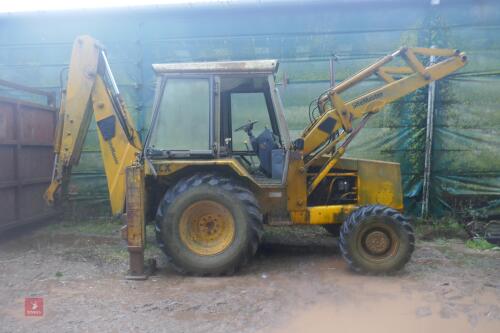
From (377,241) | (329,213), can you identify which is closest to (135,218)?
(329,213)

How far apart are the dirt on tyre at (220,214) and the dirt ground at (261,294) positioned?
0.60 ft

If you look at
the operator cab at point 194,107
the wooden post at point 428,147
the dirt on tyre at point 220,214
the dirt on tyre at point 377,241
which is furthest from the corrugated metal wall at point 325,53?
the dirt on tyre at point 220,214

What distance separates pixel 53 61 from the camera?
8188 mm

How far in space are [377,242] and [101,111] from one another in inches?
147

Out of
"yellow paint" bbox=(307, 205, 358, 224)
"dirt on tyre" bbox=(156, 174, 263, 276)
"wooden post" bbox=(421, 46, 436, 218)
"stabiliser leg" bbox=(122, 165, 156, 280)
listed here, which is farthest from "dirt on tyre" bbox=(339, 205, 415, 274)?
"wooden post" bbox=(421, 46, 436, 218)

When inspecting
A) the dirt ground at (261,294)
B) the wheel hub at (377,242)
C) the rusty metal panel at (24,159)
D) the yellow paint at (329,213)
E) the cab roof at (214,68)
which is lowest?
the dirt ground at (261,294)

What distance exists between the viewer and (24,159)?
22.0 ft

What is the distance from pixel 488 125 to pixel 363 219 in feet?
13.0

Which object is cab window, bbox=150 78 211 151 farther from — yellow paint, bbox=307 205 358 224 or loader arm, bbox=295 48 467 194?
yellow paint, bbox=307 205 358 224

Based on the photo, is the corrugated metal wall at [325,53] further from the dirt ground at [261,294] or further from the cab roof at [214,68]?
the cab roof at [214,68]

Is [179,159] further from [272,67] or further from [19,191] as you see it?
[19,191]

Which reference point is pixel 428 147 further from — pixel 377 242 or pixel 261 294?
pixel 261 294

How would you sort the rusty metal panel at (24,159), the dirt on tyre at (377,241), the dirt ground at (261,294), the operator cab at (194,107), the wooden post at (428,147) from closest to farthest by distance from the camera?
the dirt ground at (261,294)
the dirt on tyre at (377,241)
the operator cab at (194,107)
the rusty metal panel at (24,159)
the wooden post at (428,147)

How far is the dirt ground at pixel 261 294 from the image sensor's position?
12.1 ft
